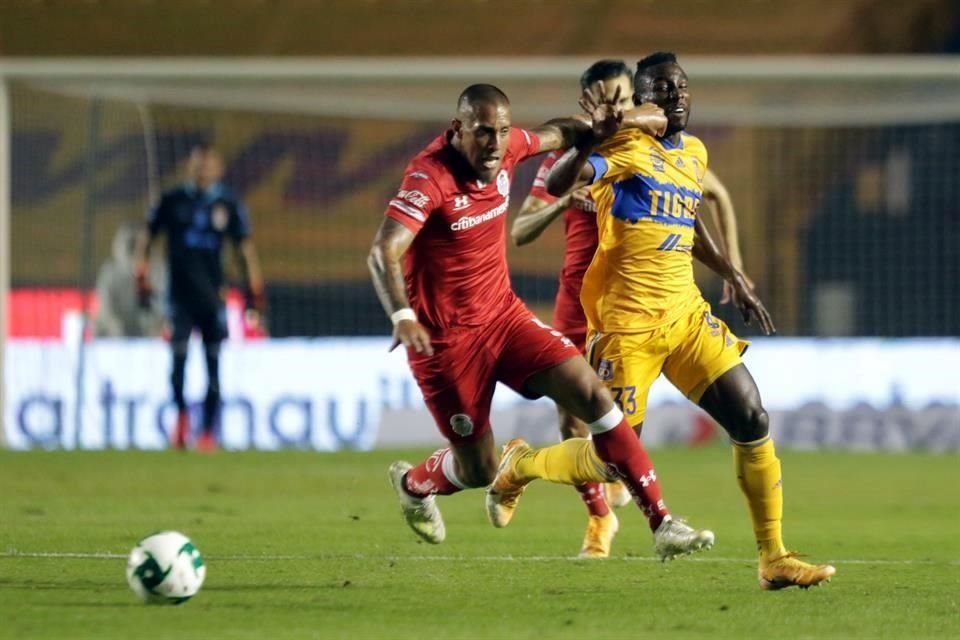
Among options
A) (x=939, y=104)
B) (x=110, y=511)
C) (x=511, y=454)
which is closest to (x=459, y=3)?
(x=939, y=104)

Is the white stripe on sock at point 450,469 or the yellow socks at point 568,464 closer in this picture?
the yellow socks at point 568,464

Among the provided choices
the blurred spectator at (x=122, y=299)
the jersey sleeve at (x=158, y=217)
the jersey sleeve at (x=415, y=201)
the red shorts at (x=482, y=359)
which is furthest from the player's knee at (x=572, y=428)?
the blurred spectator at (x=122, y=299)

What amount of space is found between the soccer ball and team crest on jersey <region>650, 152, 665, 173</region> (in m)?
2.75

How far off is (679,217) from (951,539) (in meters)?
3.02

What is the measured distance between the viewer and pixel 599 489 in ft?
30.3

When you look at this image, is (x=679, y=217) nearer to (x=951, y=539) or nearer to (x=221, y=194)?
(x=951, y=539)

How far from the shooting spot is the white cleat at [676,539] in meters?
7.41

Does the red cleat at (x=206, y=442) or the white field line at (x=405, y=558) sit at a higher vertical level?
the white field line at (x=405, y=558)

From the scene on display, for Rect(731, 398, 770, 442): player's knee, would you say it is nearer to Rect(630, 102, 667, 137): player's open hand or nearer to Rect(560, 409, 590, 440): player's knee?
Rect(630, 102, 667, 137): player's open hand

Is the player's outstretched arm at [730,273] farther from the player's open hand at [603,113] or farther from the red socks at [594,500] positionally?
the red socks at [594,500]

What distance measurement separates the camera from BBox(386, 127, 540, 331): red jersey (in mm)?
7934

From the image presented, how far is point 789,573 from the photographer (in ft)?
25.2

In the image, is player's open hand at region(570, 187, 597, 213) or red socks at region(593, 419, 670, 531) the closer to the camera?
red socks at region(593, 419, 670, 531)

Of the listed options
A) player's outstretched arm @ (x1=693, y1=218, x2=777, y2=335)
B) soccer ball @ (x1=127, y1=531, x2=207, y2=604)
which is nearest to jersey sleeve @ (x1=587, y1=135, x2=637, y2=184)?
player's outstretched arm @ (x1=693, y1=218, x2=777, y2=335)
